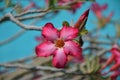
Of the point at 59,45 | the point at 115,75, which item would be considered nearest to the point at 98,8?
the point at 115,75

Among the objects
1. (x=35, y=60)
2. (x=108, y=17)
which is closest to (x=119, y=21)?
(x=108, y=17)

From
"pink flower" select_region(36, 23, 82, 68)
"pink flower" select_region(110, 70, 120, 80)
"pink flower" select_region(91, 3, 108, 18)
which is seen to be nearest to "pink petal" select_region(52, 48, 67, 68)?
"pink flower" select_region(36, 23, 82, 68)

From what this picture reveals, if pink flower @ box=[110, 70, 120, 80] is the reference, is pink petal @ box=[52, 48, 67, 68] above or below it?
below

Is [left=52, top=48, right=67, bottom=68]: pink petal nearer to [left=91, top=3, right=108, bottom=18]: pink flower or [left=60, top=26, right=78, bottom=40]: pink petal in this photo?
[left=60, top=26, right=78, bottom=40]: pink petal

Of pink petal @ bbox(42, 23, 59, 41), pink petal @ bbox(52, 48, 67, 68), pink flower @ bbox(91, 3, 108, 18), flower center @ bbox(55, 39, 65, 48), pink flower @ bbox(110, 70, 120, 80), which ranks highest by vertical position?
pink flower @ bbox(91, 3, 108, 18)

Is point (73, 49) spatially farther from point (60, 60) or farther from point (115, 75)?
point (115, 75)

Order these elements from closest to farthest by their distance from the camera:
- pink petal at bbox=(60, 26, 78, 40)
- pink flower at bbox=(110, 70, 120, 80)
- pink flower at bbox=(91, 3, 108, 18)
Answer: pink petal at bbox=(60, 26, 78, 40), pink flower at bbox=(110, 70, 120, 80), pink flower at bbox=(91, 3, 108, 18)

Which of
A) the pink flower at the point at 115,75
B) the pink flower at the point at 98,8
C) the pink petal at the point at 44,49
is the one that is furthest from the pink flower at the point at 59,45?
the pink flower at the point at 98,8
